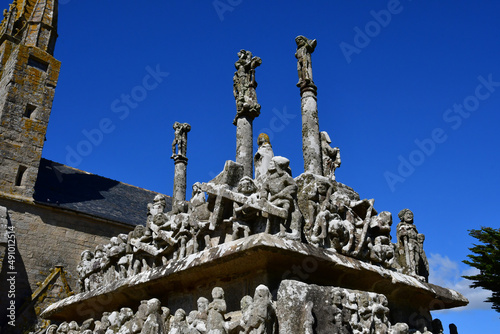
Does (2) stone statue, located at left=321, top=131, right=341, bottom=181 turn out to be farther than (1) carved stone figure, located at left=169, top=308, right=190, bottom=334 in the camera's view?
Yes

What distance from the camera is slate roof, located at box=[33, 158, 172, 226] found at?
1806 cm

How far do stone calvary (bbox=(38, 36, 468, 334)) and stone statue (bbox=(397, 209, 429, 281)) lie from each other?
15 millimetres

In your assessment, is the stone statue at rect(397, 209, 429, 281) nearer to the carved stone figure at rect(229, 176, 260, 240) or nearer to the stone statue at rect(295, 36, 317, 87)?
the carved stone figure at rect(229, 176, 260, 240)

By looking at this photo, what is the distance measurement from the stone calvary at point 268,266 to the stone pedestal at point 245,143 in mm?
1423

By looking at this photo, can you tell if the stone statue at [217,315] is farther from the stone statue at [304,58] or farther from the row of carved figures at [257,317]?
the stone statue at [304,58]

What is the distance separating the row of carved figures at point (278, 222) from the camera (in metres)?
5.07

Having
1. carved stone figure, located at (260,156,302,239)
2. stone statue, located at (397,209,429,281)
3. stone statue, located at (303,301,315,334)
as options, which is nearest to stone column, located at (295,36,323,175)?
stone statue, located at (397,209,429,281)

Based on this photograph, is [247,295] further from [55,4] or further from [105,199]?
[55,4]

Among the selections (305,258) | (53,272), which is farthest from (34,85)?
(305,258)

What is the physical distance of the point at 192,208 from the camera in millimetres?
6312

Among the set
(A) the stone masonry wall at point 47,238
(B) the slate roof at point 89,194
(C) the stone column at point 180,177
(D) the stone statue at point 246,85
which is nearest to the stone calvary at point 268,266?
(D) the stone statue at point 246,85

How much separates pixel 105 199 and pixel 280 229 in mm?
17190

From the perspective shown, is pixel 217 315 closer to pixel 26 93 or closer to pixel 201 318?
pixel 201 318

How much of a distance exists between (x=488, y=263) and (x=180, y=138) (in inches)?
503
